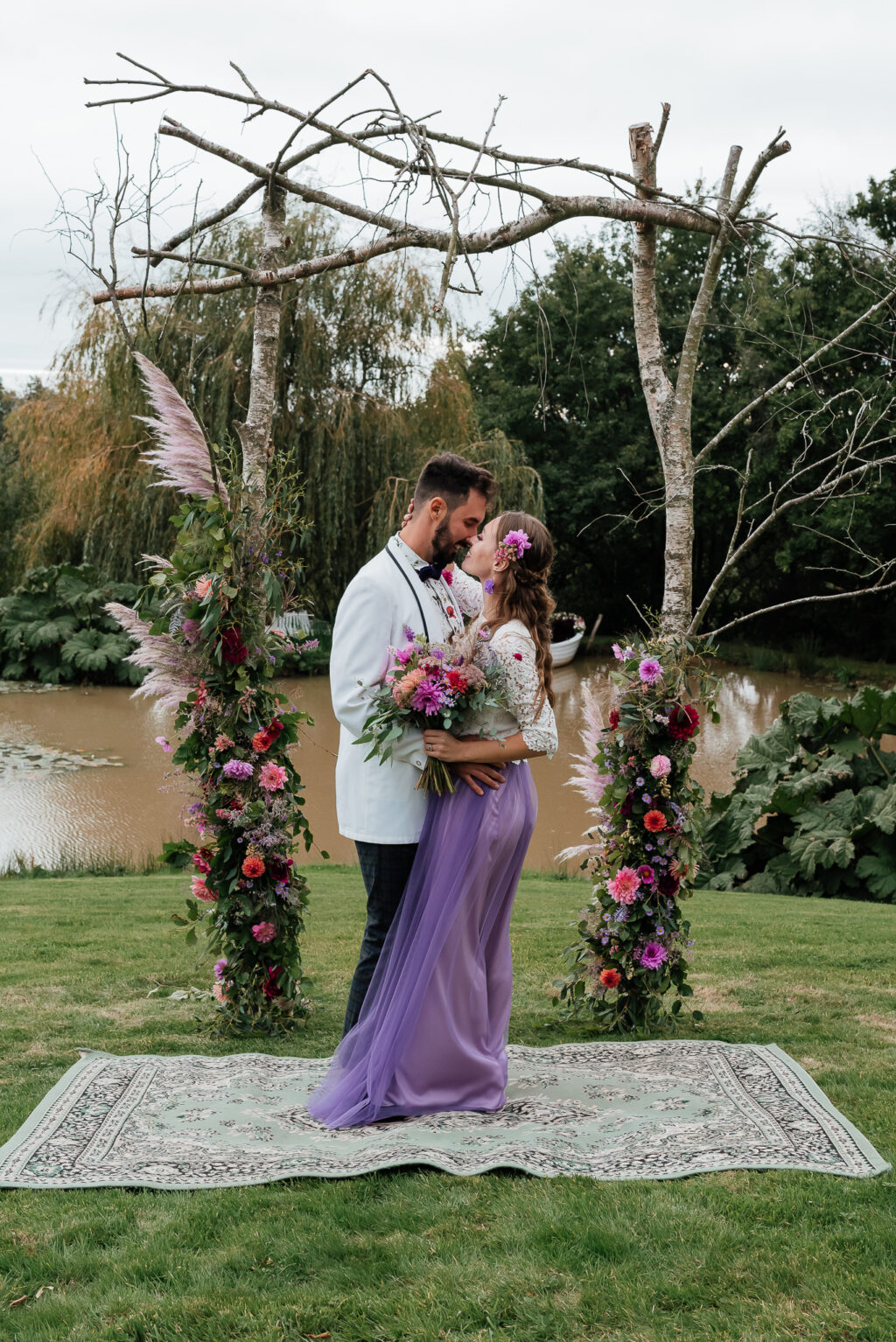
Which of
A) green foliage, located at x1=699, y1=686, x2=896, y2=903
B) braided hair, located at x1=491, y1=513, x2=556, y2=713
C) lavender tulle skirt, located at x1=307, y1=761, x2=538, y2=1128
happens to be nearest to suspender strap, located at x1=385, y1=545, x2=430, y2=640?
braided hair, located at x1=491, y1=513, x2=556, y2=713

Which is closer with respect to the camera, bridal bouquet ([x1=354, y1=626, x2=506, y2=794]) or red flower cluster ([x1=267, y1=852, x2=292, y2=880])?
bridal bouquet ([x1=354, y1=626, x2=506, y2=794])

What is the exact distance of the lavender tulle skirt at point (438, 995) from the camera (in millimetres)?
3391

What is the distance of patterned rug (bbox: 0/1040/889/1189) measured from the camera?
2924mm

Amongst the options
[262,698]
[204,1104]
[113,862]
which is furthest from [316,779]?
[204,1104]

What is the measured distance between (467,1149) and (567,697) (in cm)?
1852

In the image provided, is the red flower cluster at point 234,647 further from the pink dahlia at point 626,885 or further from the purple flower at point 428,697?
the pink dahlia at point 626,885

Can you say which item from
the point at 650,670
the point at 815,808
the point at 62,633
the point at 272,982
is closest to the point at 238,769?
the point at 272,982

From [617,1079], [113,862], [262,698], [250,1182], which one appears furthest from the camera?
[113,862]

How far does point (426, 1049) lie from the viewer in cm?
341

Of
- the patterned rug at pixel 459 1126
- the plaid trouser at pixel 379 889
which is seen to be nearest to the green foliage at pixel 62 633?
the patterned rug at pixel 459 1126

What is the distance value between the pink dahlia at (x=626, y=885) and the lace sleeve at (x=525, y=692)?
921mm

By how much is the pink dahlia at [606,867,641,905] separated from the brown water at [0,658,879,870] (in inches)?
68.8

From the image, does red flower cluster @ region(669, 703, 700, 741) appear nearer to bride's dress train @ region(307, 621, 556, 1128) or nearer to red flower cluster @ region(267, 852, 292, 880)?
bride's dress train @ region(307, 621, 556, 1128)

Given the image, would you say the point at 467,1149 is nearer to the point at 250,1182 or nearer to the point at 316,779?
the point at 250,1182
